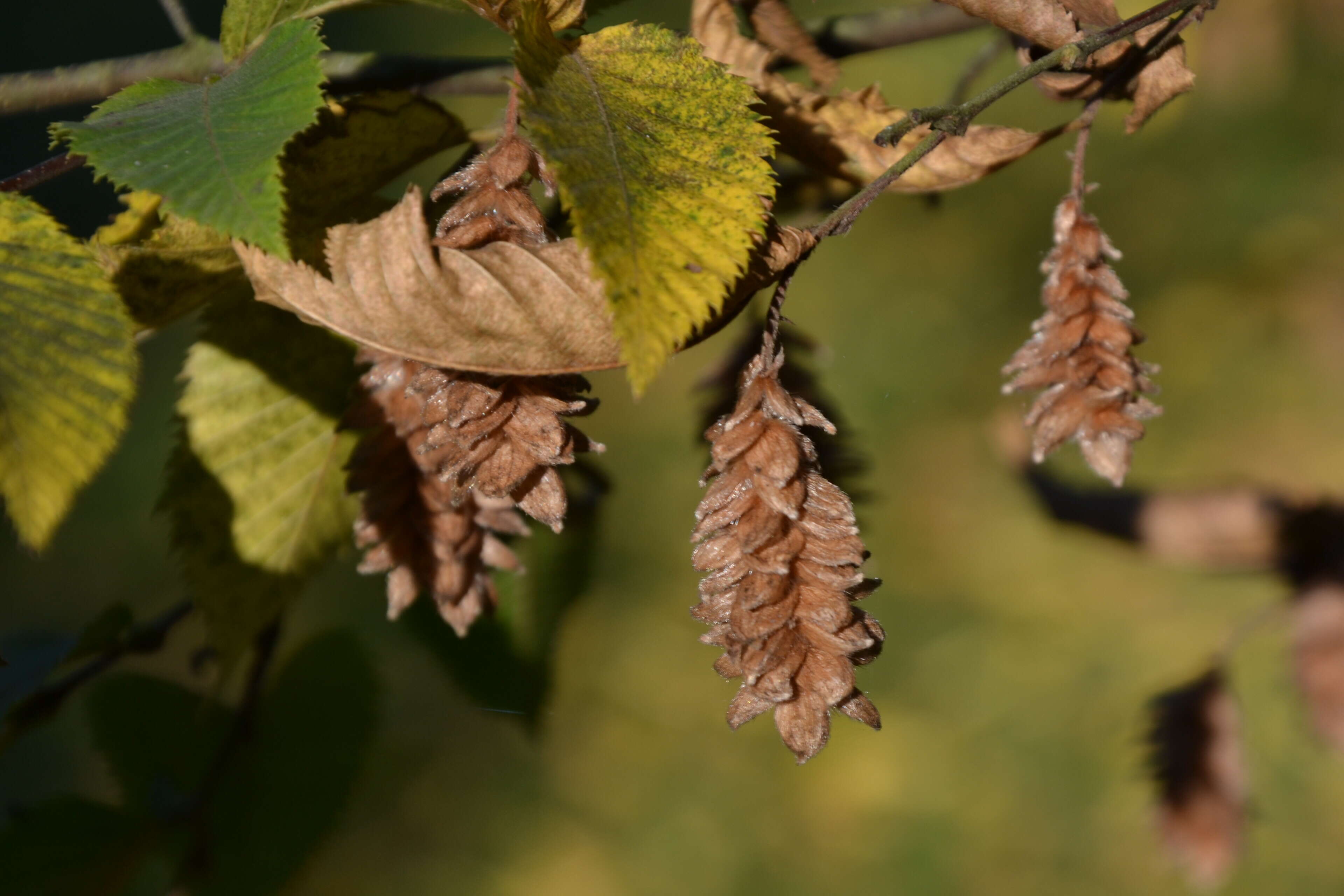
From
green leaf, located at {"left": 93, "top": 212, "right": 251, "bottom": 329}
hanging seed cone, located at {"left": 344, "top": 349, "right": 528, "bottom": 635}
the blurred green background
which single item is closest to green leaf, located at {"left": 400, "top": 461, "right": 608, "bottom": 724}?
hanging seed cone, located at {"left": 344, "top": 349, "right": 528, "bottom": 635}

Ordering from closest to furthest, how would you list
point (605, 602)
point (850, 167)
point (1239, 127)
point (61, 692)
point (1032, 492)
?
point (850, 167) < point (61, 692) < point (1032, 492) < point (1239, 127) < point (605, 602)

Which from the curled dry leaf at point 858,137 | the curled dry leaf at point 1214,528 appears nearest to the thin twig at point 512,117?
the curled dry leaf at point 858,137

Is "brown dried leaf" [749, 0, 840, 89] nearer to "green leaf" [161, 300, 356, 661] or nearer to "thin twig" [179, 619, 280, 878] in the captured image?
"green leaf" [161, 300, 356, 661]

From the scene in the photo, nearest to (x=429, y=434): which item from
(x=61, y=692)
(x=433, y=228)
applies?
(x=433, y=228)

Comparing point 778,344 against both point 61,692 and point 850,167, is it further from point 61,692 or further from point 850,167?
point 61,692

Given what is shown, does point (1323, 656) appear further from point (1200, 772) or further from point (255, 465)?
point (255, 465)

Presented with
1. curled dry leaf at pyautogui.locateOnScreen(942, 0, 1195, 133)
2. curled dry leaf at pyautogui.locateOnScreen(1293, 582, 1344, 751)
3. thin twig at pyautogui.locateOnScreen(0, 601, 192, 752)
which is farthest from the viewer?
curled dry leaf at pyautogui.locateOnScreen(1293, 582, 1344, 751)

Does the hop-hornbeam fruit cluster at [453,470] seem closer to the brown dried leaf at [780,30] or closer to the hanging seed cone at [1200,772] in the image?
the brown dried leaf at [780,30]
